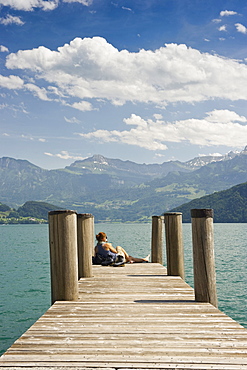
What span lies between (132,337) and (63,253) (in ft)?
7.40

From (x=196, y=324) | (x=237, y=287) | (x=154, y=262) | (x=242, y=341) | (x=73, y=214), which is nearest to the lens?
(x=242, y=341)

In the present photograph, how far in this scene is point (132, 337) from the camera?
4641 millimetres

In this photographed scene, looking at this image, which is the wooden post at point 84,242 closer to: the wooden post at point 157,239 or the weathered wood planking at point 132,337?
the weathered wood planking at point 132,337

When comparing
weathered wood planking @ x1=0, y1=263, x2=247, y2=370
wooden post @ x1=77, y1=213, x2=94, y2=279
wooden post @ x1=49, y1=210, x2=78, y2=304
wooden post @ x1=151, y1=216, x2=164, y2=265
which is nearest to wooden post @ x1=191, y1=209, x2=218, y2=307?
weathered wood planking @ x1=0, y1=263, x2=247, y2=370

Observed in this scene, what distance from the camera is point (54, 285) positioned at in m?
6.64

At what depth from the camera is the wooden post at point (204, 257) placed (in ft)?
22.0

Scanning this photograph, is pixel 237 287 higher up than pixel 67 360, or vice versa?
pixel 67 360

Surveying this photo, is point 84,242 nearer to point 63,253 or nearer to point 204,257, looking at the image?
point 63,253

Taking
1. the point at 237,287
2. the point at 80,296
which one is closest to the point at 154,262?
the point at 80,296

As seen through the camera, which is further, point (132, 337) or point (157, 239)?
point (157, 239)

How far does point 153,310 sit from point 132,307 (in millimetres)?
395

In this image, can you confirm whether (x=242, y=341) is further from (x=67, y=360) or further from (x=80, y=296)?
(x=80, y=296)

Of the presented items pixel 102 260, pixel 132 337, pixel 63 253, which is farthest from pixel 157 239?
pixel 132 337

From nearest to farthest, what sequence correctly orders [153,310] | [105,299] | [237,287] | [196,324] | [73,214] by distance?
[196,324] < [153,310] < [73,214] < [105,299] < [237,287]
